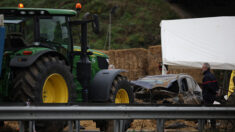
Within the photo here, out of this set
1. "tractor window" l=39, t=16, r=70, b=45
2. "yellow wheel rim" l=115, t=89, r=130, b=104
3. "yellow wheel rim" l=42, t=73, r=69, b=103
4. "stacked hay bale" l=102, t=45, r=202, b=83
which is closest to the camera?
"yellow wheel rim" l=42, t=73, r=69, b=103

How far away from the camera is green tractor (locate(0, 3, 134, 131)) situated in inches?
280

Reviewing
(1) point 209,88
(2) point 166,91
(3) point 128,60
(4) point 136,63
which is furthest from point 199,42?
(1) point 209,88

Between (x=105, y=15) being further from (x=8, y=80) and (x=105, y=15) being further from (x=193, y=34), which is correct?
(x=8, y=80)

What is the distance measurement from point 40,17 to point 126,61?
1245cm

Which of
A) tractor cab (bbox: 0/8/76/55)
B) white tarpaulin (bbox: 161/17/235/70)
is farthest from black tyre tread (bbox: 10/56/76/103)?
white tarpaulin (bbox: 161/17/235/70)

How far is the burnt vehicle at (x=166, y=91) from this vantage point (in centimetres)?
1369

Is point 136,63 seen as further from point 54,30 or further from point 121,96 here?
point 54,30

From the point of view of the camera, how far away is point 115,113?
6508mm

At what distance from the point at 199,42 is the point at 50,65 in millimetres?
10641

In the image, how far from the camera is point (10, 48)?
7871 millimetres

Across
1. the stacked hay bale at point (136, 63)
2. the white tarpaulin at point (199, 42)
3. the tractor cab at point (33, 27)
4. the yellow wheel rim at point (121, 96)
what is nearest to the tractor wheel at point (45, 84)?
the tractor cab at point (33, 27)

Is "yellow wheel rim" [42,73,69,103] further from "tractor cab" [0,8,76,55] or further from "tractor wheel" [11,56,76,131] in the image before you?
"tractor cab" [0,8,76,55]

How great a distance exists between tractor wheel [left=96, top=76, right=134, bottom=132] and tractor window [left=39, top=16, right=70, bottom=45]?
1619 mm

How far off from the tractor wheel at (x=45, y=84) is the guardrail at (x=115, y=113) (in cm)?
82
